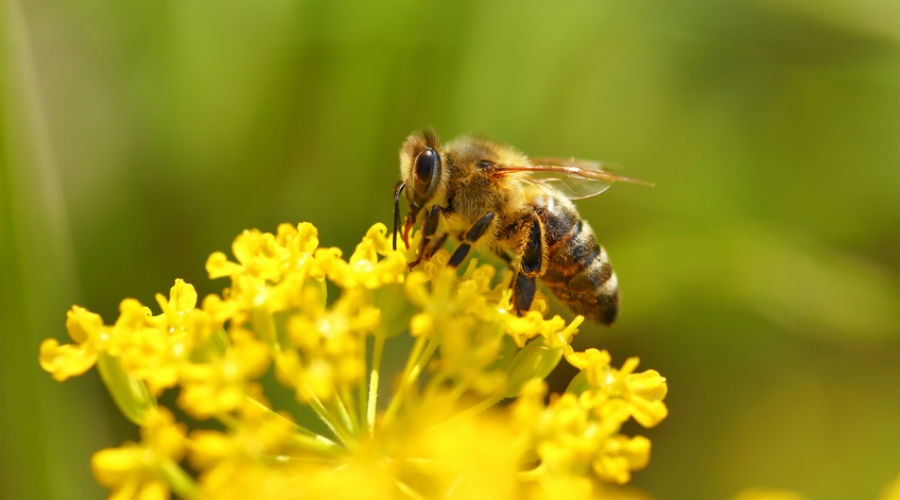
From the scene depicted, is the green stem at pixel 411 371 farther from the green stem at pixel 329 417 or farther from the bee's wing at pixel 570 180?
the bee's wing at pixel 570 180

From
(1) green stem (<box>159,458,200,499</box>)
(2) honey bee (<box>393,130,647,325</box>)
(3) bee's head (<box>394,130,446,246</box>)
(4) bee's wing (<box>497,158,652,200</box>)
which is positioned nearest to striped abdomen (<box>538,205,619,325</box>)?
(2) honey bee (<box>393,130,647,325</box>)

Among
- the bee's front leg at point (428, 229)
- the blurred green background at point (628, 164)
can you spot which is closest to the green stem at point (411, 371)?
the bee's front leg at point (428, 229)

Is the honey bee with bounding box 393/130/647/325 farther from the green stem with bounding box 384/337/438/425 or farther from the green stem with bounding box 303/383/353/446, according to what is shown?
the green stem with bounding box 303/383/353/446

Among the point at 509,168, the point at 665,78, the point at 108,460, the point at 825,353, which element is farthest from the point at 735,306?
the point at 108,460

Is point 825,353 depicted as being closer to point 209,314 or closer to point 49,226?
point 209,314

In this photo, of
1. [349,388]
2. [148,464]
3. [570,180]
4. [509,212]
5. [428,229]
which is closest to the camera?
[148,464]

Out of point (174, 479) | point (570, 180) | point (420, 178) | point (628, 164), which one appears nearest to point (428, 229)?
point (420, 178)

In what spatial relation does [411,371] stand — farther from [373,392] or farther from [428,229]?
[428,229]
